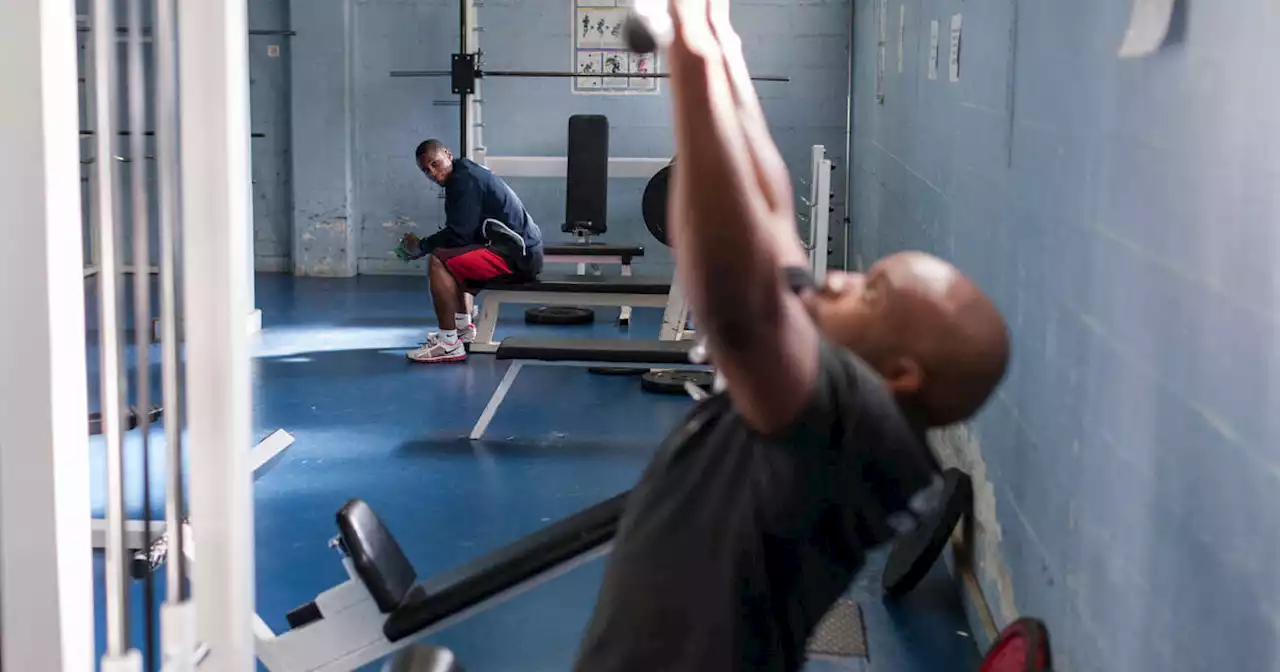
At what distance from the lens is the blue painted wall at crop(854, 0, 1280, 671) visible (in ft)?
4.27

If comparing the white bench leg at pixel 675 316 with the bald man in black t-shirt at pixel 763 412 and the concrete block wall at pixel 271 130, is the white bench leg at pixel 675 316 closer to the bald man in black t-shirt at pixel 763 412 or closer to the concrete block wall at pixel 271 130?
the concrete block wall at pixel 271 130

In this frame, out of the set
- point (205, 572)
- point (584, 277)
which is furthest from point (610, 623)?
point (584, 277)

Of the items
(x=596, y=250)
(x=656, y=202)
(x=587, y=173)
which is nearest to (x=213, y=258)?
(x=656, y=202)

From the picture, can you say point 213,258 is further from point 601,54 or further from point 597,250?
point 601,54

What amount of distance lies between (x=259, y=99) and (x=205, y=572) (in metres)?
7.15

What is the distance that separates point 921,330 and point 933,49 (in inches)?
129

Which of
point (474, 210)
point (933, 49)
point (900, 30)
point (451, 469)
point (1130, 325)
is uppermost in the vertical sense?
point (900, 30)

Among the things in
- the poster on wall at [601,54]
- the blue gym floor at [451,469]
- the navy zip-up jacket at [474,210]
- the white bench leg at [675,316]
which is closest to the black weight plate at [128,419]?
the blue gym floor at [451,469]

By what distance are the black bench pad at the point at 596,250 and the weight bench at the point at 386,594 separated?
4232mm

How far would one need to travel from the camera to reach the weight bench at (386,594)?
7.98ft

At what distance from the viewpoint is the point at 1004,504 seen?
2773 millimetres

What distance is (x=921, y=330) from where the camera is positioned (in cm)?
96

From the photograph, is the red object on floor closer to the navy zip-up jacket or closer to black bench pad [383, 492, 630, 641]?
black bench pad [383, 492, 630, 641]

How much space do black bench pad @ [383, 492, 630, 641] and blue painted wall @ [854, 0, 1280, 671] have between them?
818 mm
